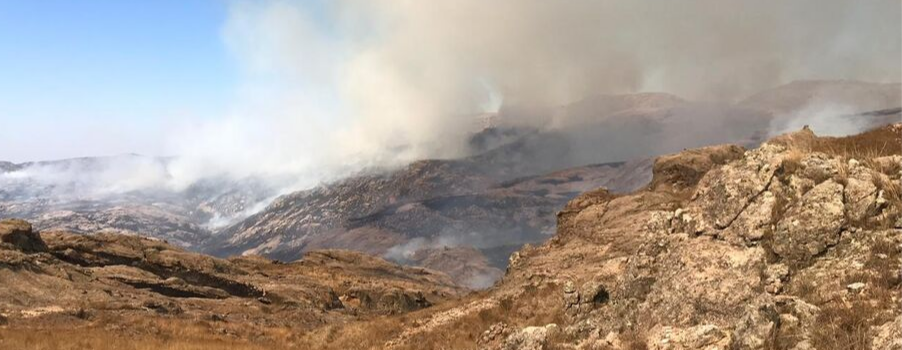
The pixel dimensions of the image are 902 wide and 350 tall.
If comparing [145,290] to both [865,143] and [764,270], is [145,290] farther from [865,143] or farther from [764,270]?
[865,143]

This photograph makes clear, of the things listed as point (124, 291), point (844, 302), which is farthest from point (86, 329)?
point (844, 302)

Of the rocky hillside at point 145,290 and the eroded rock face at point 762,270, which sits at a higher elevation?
the rocky hillside at point 145,290

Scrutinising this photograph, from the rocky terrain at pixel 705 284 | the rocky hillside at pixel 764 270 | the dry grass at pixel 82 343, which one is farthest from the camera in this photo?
the dry grass at pixel 82 343

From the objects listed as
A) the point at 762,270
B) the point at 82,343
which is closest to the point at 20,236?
the point at 82,343

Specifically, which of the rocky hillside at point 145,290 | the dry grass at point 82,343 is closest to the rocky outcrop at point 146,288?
the rocky hillside at point 145,290

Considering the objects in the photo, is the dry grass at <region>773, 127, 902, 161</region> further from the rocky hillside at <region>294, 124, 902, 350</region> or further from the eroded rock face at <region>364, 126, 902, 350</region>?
the eroded rock face at <region>364, 126, 902, 350</region>

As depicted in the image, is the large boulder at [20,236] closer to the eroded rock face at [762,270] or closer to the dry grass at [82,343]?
the dry grass at [82,343]

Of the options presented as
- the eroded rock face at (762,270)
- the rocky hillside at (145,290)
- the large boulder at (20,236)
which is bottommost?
the eroded rock face at (762,270)

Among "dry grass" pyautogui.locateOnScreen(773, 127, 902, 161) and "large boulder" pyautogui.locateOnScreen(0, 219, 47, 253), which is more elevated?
"large boulder" pyautogui.locateOnScreen(0, 219, 47, 253)

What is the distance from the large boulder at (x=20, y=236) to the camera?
50.8 m

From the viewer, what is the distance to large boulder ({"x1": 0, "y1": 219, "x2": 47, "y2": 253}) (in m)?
50.8

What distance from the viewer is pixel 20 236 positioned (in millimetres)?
52438

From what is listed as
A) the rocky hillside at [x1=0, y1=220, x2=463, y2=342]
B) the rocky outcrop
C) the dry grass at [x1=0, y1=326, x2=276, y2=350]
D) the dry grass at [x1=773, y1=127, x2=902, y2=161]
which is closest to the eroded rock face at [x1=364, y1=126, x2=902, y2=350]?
the dry grass at [x1=773, y1=127, x2=902, y2=161]

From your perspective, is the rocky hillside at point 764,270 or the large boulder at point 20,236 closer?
the rocky hillside at point 764,270
